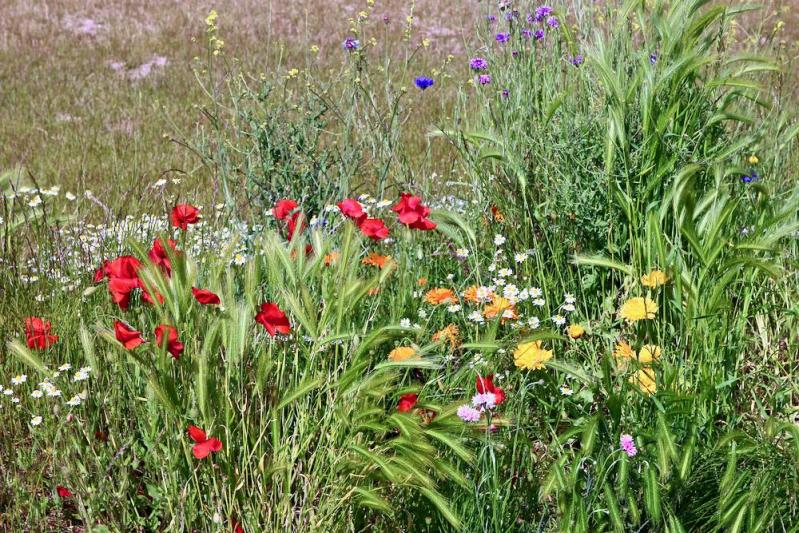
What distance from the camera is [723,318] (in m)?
2.46

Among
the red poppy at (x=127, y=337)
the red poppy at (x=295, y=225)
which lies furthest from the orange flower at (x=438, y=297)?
the red poppy at (x=127, y=337)

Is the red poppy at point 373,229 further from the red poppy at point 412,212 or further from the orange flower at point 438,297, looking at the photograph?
the orange flower at point 438,297

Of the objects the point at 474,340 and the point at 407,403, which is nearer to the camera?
the point at 407,403

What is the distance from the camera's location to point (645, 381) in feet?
7.55

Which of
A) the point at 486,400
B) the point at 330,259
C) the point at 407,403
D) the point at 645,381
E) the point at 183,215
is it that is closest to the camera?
the point at 486,400

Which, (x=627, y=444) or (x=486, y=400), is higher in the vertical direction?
(x=486, y=400)

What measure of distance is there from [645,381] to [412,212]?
0.76m

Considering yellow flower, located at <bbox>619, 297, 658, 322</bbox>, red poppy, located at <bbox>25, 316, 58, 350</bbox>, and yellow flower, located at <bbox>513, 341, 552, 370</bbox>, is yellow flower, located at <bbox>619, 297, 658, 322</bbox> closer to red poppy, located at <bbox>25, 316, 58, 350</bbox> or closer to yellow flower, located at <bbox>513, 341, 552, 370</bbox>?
yellow flower, located at <bbox>513, 341, 552, 370</bbox>

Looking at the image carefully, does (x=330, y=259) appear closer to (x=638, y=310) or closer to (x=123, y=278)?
(x=123, y=278)

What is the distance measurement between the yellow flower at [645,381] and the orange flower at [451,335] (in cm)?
46

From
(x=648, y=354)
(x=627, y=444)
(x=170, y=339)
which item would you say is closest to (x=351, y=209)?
(x=170, y=339)

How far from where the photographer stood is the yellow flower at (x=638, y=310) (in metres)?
2.35

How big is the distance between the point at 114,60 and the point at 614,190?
826cm

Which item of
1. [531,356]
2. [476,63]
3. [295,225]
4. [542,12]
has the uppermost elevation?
[542,12]
